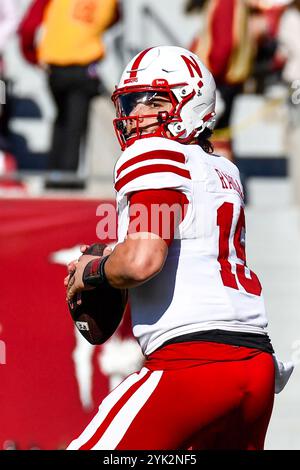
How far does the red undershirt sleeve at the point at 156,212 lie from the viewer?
3.12 m

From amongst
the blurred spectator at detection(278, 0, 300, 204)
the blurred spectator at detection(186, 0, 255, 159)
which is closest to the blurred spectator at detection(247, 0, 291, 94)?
the blurred spectator at detection(278, 0, 300, 204)

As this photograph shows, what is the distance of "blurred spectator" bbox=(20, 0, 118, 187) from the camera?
711 cm

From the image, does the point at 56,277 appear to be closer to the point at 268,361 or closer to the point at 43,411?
the point at 43,411

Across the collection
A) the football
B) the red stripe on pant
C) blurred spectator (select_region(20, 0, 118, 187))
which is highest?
blurred spectator (select_region(20, 0, 118, 187))

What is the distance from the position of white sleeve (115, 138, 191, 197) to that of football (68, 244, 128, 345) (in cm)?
34

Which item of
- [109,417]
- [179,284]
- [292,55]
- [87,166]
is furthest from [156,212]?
[292,55]

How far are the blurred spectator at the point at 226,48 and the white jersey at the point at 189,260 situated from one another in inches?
145

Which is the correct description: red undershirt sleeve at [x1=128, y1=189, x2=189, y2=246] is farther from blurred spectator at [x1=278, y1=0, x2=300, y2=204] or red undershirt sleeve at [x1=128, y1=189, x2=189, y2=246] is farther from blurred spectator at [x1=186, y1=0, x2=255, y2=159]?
blurred spectator at [x1=278, y1=0, x2=300, y2=204]

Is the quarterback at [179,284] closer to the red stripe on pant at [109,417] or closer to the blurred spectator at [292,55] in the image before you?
the red stripe on pant at [109,417]

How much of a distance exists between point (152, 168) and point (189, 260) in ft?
1.00

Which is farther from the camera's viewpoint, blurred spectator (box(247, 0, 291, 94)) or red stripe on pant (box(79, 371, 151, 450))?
blurred spectator (box(247, 0, 291, 94))

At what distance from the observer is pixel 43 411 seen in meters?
5.31
